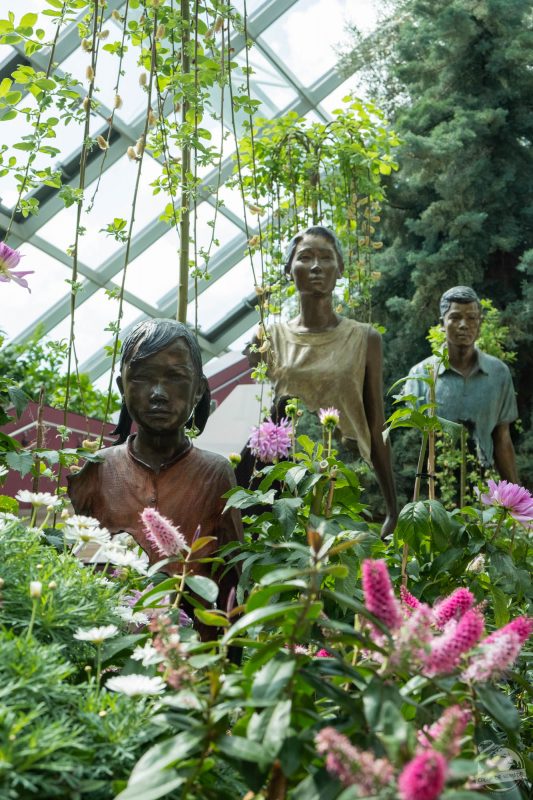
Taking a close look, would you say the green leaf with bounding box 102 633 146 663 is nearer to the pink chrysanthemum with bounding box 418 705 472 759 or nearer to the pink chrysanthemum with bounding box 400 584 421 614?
the pink chrysanthemum with bounding box 400 584 421 614

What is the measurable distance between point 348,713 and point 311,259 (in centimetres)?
221

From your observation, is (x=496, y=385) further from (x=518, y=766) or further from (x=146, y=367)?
(x=518, y=766)

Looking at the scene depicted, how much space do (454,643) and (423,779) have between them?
190 millimetres

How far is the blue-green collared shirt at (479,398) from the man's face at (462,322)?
0.36ft

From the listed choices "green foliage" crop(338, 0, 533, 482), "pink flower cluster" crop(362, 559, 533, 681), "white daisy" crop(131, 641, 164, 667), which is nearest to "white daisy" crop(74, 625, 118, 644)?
"white daisy" crop(131, 641, 164, 667)

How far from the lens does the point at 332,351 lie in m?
2.94

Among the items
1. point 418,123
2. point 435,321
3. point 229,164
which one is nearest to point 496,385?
Answer: point 229,164

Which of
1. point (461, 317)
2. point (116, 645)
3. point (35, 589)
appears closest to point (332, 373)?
point (461, 317)

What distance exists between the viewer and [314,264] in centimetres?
289

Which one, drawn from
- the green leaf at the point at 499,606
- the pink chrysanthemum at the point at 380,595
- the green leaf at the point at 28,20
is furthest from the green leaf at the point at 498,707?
the green leaf at the point at 28,20

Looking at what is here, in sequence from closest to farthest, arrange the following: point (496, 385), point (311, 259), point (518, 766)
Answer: point (518, 766), point (311, 259), point (496, 385)

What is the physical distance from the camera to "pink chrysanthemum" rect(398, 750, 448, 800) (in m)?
0.57

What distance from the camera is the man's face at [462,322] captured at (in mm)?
3488

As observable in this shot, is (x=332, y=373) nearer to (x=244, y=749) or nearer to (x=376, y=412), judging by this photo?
(x=376, y=412)
